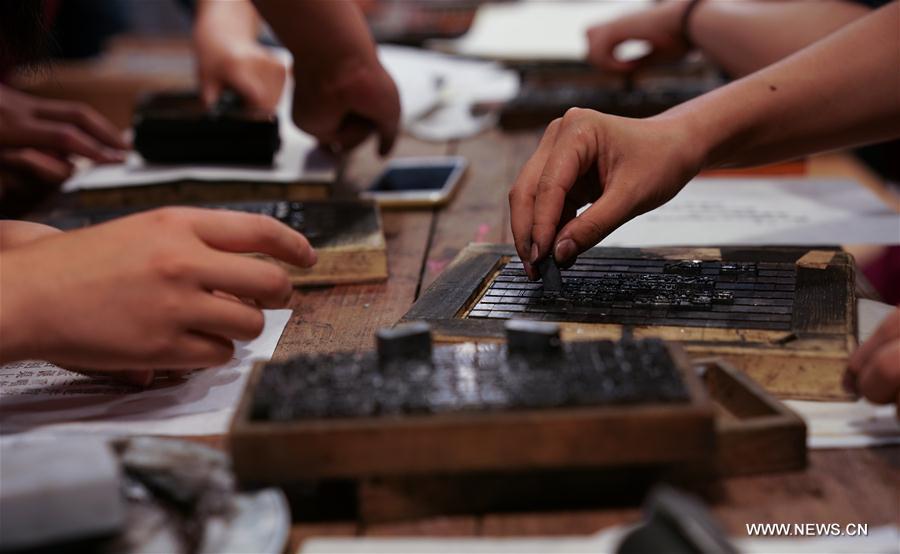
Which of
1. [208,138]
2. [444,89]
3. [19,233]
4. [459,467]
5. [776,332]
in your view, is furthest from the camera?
[444,89]

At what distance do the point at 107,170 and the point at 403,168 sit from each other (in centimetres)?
60

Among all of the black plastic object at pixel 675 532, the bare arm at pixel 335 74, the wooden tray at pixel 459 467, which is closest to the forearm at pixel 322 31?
the bare arm at pixel 335 74

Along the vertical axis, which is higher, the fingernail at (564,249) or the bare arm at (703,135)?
the bare arm at (703,135)

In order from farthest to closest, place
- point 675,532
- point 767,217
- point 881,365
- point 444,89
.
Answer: point 444,89 < point 767,217 < point 881,365 < point 675,532

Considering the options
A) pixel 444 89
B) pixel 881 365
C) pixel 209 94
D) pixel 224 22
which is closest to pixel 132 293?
pixel 881 365

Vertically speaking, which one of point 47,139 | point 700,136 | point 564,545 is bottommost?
point 47,139

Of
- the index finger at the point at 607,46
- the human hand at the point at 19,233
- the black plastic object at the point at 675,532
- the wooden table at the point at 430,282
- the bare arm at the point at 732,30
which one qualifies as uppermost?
the bare arm at the point at 732,30

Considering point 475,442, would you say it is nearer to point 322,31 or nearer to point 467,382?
point 467,382

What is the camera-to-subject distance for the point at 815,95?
1.26m

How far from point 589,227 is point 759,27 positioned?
1069mm

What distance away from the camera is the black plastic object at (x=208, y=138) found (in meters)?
1.81

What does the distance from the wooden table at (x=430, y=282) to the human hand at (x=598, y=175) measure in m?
0.22

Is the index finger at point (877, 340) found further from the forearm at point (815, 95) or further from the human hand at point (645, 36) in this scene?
the human hand at point (645, 36)

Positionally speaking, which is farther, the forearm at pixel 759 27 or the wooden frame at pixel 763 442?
the forearm at pixel 759 27
